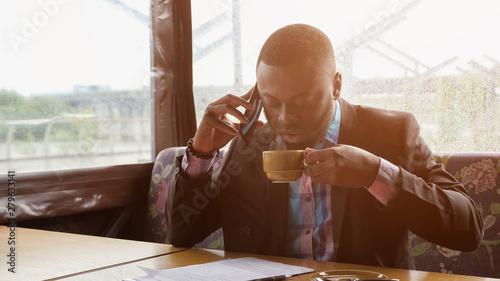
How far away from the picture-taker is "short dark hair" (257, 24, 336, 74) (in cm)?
184

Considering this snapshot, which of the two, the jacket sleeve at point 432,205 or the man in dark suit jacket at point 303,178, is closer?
the jacket sleeve at point 432,205

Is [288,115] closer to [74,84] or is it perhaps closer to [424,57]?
[424,57]

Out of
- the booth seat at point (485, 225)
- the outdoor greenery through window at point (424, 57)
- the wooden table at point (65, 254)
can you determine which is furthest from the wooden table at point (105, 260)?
the outdoor greenery through window at point (424, 57)

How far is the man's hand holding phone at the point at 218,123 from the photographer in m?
1.83

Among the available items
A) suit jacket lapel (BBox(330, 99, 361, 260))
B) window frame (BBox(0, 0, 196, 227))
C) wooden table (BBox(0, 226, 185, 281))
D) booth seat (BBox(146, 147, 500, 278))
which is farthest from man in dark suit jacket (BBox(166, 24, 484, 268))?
window frame (BBox(0, 0, 196, 227))

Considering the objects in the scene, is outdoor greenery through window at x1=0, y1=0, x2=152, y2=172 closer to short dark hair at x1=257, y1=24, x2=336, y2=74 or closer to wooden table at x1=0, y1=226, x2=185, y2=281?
wooden table at x1=0, y1=226, x2=185, y2=281

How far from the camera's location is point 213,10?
325 centimetres

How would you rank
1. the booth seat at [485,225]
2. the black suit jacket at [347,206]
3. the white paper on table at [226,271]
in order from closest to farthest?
the white paper on table at [226,271]
the black suit jacket at [347,206]
the booth seat at [485,225]

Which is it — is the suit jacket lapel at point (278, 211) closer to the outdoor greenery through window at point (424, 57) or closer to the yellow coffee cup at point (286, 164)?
the yellow coffee cup at point (286, 164)

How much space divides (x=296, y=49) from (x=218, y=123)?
0.34 meters

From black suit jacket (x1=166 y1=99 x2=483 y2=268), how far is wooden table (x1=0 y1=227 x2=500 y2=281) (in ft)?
0.63

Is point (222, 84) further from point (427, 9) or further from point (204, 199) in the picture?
point (204, 199)

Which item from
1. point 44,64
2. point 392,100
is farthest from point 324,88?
point 44,64

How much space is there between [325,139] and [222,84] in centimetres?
140
